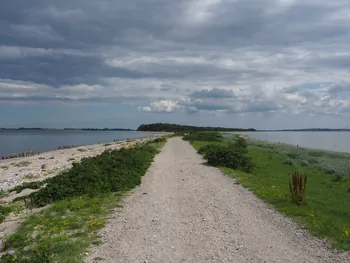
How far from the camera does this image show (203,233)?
895 cm

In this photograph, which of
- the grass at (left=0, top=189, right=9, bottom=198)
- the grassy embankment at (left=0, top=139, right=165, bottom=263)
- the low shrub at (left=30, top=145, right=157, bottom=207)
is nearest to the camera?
the grassy embankment at (left=0, top=139, right=165, bottom=263)

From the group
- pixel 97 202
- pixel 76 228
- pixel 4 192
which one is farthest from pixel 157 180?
pixel 76 228

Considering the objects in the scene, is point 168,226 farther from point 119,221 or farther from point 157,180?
point 157,180

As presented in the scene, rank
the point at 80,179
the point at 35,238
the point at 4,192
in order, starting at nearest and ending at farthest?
the point at 35,238 → the point at 80,179 → the point at 4,192

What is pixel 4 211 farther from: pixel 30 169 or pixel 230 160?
pixel 30 169

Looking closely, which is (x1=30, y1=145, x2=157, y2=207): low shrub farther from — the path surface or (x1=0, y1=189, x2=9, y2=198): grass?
(x1=0, y1=189, x2=9, y2=198): grass

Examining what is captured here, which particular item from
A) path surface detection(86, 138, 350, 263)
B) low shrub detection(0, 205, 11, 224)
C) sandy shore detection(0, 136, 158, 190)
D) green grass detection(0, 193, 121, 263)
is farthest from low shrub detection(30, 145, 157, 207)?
sandy shore detection(0, 136, 158, 190)

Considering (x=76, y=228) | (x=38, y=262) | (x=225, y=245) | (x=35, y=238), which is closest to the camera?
(x=38, y=262)

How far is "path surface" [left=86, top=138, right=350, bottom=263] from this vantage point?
7.41 metres

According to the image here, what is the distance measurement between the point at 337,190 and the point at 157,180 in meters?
9.92

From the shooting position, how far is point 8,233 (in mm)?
9805

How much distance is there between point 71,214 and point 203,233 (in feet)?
15.3

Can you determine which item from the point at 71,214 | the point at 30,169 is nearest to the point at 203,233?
the point at 71,214

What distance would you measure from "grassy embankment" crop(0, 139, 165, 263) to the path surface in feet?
1.83
